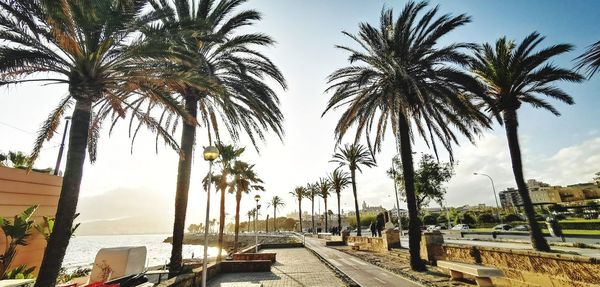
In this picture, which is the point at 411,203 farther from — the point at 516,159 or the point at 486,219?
the point at 486,219

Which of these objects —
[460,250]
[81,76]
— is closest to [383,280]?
[460,250]

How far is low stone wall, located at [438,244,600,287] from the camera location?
6.86m

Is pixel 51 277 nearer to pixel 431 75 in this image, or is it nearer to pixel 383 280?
pixel 383 280

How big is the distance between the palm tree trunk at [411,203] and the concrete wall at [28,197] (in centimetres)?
1805

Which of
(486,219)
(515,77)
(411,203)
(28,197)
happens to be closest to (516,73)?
(515,77)

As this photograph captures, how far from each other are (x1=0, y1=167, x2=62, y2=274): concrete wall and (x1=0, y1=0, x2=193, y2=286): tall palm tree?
627 centimetres

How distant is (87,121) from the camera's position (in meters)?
8.03

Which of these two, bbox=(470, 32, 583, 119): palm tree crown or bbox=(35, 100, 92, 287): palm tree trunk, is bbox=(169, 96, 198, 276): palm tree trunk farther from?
bbox=(470, 32, 583, 119): palm tree crown

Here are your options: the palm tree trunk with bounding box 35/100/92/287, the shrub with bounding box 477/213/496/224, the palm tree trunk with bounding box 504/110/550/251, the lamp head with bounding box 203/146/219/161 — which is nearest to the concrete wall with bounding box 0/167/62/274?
the palm tree trunk with bounding box 35/100/92/287

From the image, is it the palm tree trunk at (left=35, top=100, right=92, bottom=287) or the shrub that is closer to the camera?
the palm tree trunk at (left=35, top=100, right=92, bottom=287)

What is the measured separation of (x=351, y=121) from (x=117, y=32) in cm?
1133

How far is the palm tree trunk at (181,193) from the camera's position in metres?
11.1

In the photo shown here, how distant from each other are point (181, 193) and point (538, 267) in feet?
39.3

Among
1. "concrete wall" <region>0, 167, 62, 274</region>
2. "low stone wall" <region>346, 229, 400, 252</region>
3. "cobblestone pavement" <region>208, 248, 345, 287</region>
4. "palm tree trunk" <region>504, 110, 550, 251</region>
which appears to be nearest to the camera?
"cobblestone pavement" <region>208, 248, 345, 287</region>
